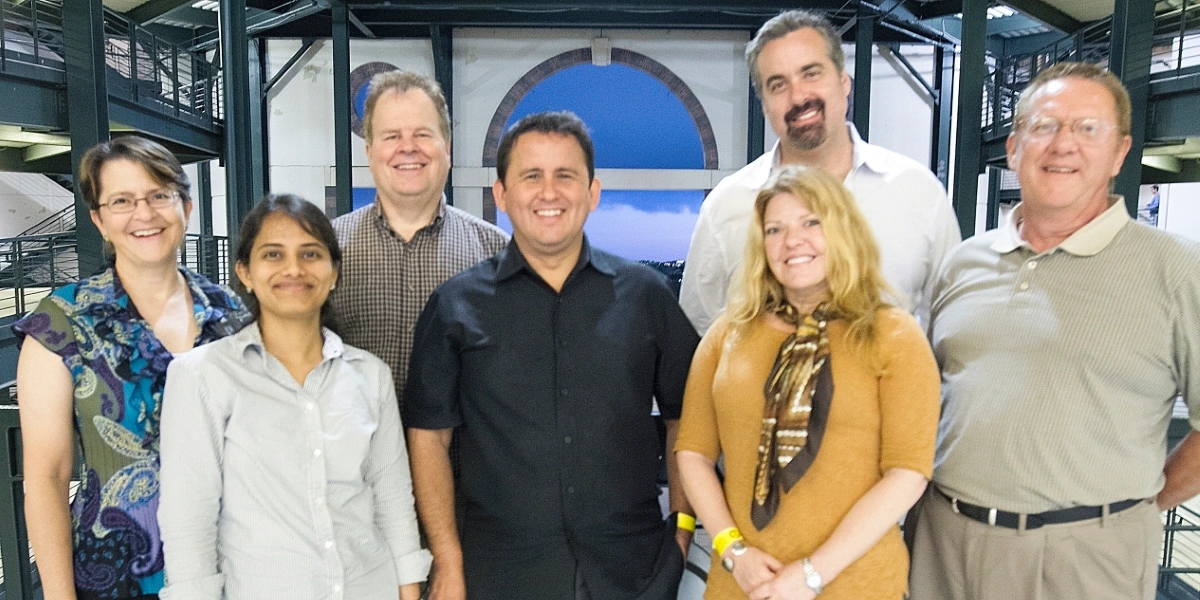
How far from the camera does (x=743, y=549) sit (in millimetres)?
1550

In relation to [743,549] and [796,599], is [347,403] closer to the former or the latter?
[743,549]

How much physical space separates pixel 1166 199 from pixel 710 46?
6.63 metres

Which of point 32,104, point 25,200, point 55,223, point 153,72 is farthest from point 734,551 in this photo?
point 25,200

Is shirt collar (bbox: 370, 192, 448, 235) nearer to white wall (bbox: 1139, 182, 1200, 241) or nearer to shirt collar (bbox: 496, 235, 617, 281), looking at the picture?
shirt collar (bbox: 496, 235, 617, 281)

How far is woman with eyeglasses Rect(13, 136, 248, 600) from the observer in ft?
5.13

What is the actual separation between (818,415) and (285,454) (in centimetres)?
110

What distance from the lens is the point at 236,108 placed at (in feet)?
29.1

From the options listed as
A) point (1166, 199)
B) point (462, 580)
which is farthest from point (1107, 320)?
point (1166, 199)

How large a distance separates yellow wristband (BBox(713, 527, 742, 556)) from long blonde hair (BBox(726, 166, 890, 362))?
43 cm

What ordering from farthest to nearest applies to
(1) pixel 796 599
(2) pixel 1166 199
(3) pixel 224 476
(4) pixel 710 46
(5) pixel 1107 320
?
(4) pixel 710 46, (2) pixel 1166 199, (5) pixel 1107 320, (3) pixel 224 476, (1) pixel 796 599

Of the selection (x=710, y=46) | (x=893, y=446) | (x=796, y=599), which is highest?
(x=710, y=46)

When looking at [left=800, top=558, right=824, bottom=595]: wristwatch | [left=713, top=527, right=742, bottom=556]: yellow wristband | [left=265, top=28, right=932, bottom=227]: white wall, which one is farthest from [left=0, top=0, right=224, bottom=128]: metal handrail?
[left=800, top=558, right=824, bottom=595]: wristwatch

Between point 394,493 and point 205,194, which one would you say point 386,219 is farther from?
point 205,194

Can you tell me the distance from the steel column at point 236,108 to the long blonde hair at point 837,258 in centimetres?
777
